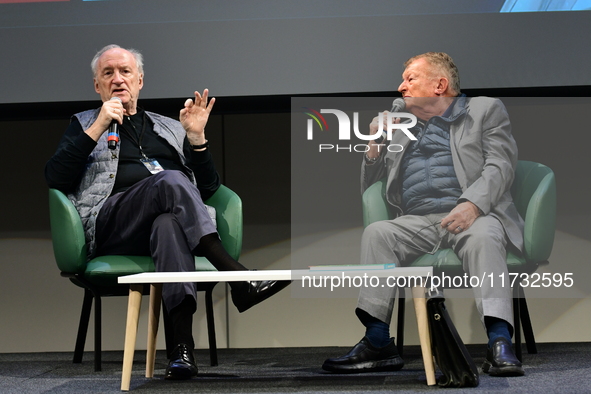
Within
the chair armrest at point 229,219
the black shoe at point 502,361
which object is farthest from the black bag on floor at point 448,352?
the chair armrest at point 229,219

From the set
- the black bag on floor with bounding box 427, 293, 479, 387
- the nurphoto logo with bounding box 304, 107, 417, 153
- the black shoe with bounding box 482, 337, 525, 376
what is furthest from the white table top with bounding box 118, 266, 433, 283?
the nurphoto logo with bounding box 304, 107, 417, 153

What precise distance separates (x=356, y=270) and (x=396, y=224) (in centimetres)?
72

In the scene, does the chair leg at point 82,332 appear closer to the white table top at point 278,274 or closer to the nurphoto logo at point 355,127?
the white table top at point 278,274

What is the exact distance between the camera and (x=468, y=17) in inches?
110

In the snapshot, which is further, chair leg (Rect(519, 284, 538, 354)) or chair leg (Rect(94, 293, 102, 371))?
chair leg (Rect(519, 284, 538, 354))

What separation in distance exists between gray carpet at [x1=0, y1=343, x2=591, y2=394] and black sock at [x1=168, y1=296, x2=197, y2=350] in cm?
13

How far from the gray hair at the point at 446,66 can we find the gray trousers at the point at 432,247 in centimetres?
53

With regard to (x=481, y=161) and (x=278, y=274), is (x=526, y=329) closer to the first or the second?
(x=481, y=161)

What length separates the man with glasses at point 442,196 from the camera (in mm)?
2168

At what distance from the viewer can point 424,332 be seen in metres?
1.83

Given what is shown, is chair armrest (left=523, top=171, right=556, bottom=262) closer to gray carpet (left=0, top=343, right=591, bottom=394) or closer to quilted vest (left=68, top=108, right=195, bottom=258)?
gray carpet (left=0, top=343, right=591, bottom=394)

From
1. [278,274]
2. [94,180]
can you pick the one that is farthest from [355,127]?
[278,274]

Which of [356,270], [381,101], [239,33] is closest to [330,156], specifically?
[381,101]

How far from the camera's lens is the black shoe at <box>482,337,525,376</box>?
1954mm
